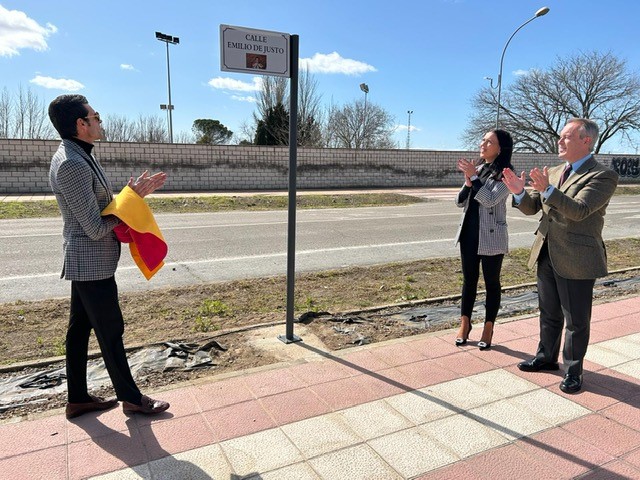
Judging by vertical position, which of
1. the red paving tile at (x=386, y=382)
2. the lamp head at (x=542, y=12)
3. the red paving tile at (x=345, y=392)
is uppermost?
the lamp head at (x=542, y=12)

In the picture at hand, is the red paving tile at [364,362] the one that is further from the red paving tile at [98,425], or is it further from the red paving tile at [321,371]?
the red paving tile at [98,425]

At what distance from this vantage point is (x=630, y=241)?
34.9 ft

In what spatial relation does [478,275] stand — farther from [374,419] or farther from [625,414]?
[374,419]

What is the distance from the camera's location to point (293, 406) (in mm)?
A: 3160

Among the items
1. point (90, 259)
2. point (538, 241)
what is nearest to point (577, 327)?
point (538, 241)

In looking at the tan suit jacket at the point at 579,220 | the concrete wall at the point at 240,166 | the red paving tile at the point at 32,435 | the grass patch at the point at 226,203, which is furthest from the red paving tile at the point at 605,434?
the concrete wall at the point at 240,166

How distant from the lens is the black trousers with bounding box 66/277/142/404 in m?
2.86

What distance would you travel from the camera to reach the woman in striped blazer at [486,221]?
3988mm

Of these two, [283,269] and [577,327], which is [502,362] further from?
[283,269]

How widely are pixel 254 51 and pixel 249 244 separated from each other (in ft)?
20.3

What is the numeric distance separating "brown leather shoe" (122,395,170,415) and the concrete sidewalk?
0.05m

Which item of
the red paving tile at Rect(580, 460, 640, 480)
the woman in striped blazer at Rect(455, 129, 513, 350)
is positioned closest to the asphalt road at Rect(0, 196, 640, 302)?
the woman in striped blazer at Rect(455, 129, 513, 350)

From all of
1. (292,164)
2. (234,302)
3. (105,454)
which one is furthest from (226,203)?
(105,454)

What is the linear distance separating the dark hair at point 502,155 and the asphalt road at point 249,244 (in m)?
4.14
